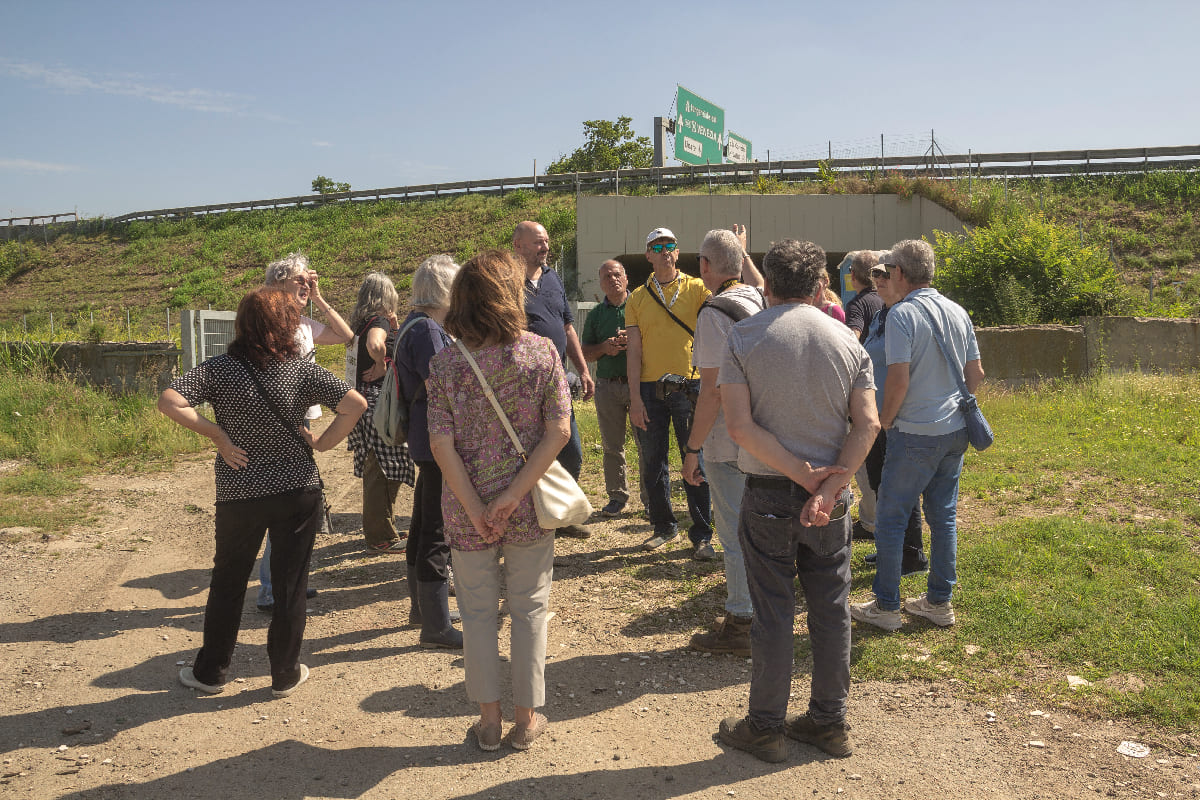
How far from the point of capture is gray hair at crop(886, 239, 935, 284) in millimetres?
4543

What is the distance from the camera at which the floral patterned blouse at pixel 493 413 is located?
3346 millimetres

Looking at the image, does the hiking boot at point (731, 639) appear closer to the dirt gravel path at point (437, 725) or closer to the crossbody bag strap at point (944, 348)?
the dirt gravel path at point (437, 725)

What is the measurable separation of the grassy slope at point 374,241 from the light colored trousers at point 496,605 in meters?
16.3

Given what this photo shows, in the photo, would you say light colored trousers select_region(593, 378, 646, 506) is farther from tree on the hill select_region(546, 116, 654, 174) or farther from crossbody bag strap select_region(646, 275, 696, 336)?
tree on the hill select_region(546, 116, 654, 174)

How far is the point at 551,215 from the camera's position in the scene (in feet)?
92.9

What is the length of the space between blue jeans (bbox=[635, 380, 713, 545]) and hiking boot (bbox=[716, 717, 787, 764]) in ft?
7.67

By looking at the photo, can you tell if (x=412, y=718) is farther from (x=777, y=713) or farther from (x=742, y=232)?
(x=742, y=232)

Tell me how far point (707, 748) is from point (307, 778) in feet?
5.33

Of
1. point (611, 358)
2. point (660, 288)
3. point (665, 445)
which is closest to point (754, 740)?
point (665, 445)

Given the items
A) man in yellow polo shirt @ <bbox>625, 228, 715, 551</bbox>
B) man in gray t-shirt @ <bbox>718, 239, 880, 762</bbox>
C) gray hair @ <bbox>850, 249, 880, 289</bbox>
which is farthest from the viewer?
man in yellow polo shirt @ <bbox>625, 228, 715, 551</bbox>

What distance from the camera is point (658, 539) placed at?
256 inches

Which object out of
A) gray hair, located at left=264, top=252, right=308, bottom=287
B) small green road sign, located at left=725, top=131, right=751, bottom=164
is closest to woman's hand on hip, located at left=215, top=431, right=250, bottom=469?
gray hair, located at left=264, top=252, right=308, bottom=287

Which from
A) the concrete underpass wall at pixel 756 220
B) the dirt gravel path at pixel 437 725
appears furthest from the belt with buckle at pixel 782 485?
the concrete underpass wall at pixel 756 220

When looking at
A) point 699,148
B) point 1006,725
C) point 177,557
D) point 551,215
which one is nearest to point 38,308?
point 551,215
